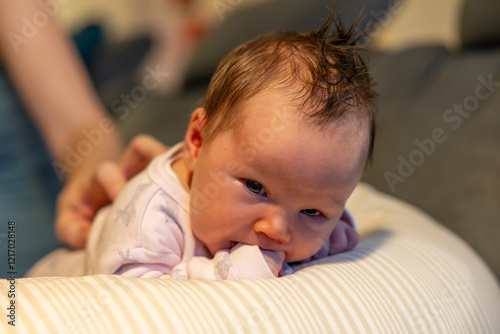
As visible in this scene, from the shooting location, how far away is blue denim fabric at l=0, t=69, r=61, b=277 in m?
1.13

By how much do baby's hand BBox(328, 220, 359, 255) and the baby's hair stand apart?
15 cm

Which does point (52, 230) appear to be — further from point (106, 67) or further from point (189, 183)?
point (106, 67)

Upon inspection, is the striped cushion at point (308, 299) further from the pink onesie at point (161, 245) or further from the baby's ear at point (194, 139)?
the baby's ear at point (194, 139)

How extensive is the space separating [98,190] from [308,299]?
57 cm

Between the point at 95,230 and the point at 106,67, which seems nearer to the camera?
the point at 95,230

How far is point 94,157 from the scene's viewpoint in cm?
119

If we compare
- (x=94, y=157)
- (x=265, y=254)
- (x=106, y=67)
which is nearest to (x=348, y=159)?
(x=265, y=254)

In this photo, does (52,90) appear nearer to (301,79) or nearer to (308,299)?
(301,79)

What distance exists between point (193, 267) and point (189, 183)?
0.49 feet

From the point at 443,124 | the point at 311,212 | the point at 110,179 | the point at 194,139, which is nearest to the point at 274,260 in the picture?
the point at 311,212

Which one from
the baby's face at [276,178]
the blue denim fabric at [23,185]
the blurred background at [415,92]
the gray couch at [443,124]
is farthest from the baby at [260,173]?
the blue denim fabric at [23,185]

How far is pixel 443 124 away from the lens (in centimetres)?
121

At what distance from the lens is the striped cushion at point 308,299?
0.48 m

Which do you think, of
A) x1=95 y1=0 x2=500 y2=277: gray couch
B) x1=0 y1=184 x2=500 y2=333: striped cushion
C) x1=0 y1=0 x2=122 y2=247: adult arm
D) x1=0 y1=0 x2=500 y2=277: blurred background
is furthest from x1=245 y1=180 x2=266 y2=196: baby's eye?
x1=0 y1=0 x2=122 y2=247: adult arm
